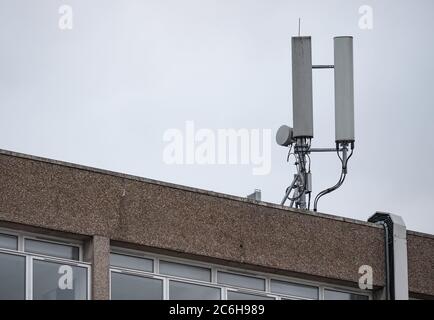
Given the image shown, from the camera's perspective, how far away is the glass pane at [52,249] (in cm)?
2491

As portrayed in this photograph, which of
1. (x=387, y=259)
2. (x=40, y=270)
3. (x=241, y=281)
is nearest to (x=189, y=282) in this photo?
(x=241, y=281)

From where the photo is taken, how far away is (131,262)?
25.8 m

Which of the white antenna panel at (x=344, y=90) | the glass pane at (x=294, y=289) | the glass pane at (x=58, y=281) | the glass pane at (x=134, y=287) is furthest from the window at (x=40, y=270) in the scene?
the white antenna panel at (x=344, y=90)

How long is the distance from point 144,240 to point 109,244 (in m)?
0.58

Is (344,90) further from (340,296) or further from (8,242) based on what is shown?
(8,242)

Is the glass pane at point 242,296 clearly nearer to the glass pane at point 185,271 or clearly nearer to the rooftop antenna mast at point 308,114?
the glass pane at point 185,271

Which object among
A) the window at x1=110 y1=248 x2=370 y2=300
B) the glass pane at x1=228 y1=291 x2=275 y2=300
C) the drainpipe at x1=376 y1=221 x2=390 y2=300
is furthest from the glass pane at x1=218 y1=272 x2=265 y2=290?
the drainpipe at x1=376 y1=221 x2=390 y2=300

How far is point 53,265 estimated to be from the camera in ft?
81.4

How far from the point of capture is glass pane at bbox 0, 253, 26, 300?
24.1 metres

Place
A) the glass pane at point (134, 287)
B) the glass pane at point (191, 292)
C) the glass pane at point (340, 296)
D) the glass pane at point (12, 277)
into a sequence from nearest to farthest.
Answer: the glass pane at point (12, 277)
the glass pane at point (134, 287)
the glass pane at point (191, 292)
the glass pane at point (340, 296)

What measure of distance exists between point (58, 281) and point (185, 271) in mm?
2354

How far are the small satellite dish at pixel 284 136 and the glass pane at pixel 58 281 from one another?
903 cm
